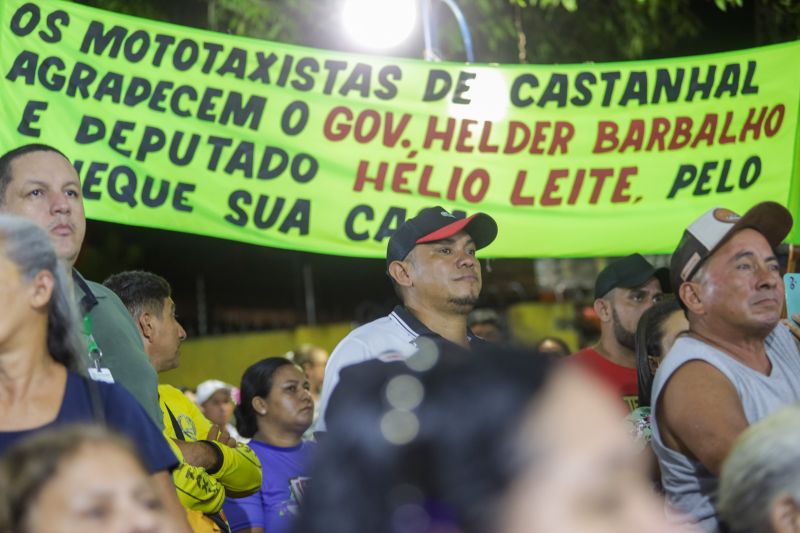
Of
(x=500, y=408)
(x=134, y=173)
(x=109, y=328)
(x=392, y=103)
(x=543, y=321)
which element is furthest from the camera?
(x=543, y=321)

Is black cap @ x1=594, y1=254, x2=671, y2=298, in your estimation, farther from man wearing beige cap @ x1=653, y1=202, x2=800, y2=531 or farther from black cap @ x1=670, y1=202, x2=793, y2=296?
black cap @ x1=670, y1=202, x2=793, y2=296

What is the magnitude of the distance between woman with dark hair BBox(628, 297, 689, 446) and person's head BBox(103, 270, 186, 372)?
191 centimetres

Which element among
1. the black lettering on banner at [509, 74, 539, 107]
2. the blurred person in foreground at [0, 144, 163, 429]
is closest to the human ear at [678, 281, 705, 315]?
the blurred person in foreground at [0, 144, 163, 429]

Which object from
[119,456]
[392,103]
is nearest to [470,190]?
[392,103]

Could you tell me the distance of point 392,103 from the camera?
6379mm

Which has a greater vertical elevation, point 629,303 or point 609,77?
point 609,77

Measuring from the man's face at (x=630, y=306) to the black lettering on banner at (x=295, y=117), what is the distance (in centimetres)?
178

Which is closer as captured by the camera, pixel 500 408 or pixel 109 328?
pixel 500 408

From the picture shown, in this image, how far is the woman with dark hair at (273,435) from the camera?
597cm

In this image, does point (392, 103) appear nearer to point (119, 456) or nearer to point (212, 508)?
point (212, 508)

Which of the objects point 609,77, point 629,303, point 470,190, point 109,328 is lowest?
point 109,328

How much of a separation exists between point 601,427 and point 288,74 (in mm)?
4921

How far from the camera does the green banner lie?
19.2ft

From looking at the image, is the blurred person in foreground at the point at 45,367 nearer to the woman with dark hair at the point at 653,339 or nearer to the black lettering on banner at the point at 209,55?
the woman with dark hair at the point at 653,339
